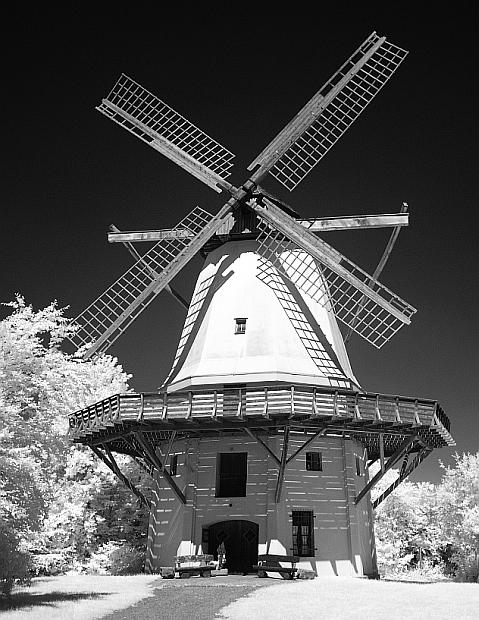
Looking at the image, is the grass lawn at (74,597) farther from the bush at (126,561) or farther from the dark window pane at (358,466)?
the dark window pane at (358,466)

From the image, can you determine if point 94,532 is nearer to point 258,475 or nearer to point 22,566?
point 258,475

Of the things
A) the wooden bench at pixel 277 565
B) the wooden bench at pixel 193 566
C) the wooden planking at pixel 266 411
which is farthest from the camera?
the wooden planking at pixel 266 411

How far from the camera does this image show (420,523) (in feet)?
151

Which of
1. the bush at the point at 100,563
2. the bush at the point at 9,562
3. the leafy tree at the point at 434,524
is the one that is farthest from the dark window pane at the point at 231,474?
the leafy tree at the point at 434,524

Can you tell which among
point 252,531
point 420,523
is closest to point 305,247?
point 252,531

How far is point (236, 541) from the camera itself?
24156mm

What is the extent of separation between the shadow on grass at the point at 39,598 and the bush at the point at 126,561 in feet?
42.6

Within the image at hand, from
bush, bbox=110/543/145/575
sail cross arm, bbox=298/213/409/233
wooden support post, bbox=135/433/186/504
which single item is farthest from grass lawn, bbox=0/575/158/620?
sail cross arm, bbox=298/213/409/233

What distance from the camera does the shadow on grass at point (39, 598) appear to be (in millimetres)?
14703

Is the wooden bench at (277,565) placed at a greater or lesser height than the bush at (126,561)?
lesser

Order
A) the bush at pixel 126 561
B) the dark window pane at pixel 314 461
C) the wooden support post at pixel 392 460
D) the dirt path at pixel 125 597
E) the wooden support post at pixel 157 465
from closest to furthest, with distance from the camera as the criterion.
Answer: the dirt path at pixel 125 597 → the wooden support post at pixel 157 465 → the wooden support post at pixel 392 460 → the dark window pane at pixel 314 461 → the bush at pixel 126 561

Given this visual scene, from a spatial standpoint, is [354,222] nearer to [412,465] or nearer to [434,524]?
[412,465]

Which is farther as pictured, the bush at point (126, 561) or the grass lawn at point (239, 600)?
the bush at point (126, 561)

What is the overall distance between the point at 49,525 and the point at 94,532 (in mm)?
6033
